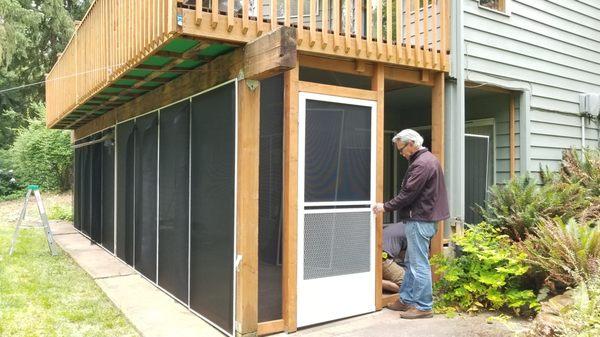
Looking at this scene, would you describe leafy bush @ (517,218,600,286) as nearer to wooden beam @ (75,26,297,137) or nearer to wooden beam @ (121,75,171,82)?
wooden beam @ (75,26,297,137)

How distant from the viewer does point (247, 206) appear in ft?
12.9

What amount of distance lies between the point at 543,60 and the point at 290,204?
4.24 metres

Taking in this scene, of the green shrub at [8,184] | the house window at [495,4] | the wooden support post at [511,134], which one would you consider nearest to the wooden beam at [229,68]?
the house window at [495,4]

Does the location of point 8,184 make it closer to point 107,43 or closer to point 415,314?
point 107,43

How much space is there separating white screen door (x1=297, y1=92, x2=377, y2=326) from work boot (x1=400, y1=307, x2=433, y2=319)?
349mm

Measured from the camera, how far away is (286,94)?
4.11m

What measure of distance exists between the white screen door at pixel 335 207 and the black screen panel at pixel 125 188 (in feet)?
11.5

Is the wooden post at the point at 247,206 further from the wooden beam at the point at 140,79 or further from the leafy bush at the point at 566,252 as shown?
the leafy bush at the point at 566,252

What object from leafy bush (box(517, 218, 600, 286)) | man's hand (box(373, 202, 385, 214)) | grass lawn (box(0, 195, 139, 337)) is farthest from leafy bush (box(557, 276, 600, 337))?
grass lawn (box(0, 195, 139, 337))

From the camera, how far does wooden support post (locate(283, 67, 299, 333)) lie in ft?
13.3

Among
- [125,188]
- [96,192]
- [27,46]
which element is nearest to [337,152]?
[125,188]

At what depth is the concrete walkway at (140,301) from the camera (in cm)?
430

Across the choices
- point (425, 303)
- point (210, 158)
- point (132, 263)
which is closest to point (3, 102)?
point (132, 263)

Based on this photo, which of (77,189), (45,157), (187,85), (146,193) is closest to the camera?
(187,85)
